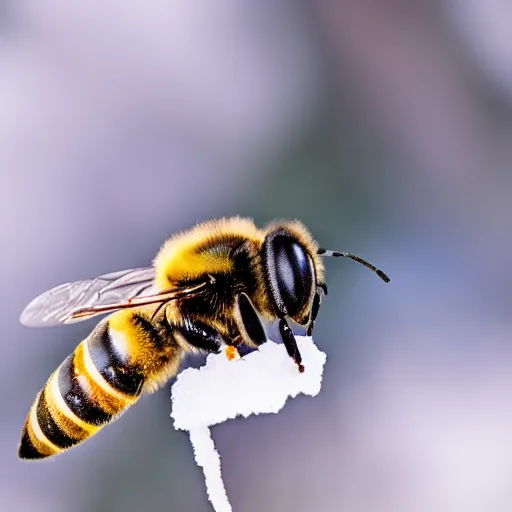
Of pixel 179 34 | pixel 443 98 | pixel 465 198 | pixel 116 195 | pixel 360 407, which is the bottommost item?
pixel 360 407

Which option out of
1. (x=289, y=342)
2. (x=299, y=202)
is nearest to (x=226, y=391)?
(x=289, y=342)

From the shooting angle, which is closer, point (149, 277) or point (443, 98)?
point (149, 277)

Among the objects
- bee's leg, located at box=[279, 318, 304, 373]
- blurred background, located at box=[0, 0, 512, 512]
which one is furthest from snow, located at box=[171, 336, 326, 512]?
blurred background, located at box=[0, 0, 512, 512]

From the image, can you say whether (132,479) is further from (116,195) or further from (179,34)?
(179,34)

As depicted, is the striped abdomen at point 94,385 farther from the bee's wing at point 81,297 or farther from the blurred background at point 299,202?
the blurred background at point 299,202

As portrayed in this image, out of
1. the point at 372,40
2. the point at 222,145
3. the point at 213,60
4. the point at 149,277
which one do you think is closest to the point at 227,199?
the point at 222,145

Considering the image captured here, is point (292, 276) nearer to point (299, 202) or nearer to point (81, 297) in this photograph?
point (81, 297)

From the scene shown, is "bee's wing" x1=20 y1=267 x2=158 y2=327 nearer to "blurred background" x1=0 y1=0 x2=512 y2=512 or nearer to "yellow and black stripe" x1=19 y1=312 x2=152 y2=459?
"yellow and black stripe" x1=19 y1=312 x2=152 y2=459
